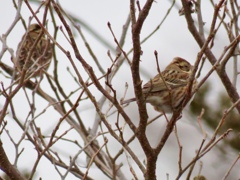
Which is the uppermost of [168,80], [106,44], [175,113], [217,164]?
[106,44]

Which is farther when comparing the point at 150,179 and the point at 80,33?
the point at 80,33

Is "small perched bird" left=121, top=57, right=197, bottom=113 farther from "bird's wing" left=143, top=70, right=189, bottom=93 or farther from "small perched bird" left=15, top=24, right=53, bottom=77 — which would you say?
"small perched bird" left=15, top=24, right=53, bottom=77

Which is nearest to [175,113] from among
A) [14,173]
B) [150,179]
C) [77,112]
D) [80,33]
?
[150,179]

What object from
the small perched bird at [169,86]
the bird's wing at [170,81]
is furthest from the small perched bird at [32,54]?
the bird's wing at [170,81]

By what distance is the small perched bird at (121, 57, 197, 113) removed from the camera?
20.0 feet

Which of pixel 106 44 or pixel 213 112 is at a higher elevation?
pixel 106 44

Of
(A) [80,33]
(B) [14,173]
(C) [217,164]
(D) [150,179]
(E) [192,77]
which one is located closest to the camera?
(E) [192,77]

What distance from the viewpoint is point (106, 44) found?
22.3ft

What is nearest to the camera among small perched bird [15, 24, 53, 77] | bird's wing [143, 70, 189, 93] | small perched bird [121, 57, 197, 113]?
small perched bird [15, 24, 53, 77]

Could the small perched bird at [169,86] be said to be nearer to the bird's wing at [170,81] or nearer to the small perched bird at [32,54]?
the bird's wing at [170,81]

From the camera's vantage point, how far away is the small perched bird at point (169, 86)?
6.09 metres

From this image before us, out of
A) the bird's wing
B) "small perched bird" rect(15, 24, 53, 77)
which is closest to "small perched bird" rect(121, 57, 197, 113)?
the bird's wing

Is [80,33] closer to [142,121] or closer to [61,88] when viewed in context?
[61,88]

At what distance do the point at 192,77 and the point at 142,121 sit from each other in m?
0.43
